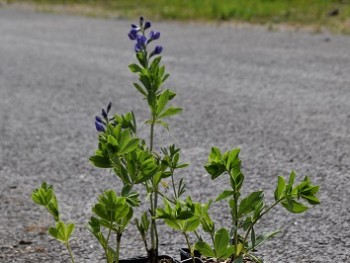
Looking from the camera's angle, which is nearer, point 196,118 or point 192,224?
point 192,224

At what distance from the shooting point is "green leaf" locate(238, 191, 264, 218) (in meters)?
2.38

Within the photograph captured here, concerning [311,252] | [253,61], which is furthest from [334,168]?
[253,61]

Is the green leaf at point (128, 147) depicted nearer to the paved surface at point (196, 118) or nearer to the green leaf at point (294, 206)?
the green leaf at point (294, 206)

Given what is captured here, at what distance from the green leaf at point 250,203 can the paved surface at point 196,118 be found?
88cm

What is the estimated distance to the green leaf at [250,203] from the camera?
2.38 meters

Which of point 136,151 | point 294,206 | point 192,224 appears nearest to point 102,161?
point 136,151

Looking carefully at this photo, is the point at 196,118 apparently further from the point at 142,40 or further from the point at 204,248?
the point at 204,248

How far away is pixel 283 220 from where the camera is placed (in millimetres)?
3734

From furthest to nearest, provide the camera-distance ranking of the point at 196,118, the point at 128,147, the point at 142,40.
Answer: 1. the point at 196,118
2. the point at 142,40
3. the point at 128,147

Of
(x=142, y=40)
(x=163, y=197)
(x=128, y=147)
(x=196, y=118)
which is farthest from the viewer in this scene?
(x=196, y=118)

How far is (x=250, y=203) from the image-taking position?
239 cm

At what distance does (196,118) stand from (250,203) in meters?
3.54

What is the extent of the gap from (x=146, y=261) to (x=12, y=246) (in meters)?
1.15

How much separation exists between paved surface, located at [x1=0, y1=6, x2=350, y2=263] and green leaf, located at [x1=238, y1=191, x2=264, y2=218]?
879 mm
